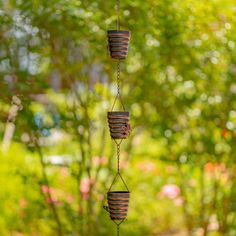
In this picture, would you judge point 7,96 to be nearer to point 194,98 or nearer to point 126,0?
point 126,0

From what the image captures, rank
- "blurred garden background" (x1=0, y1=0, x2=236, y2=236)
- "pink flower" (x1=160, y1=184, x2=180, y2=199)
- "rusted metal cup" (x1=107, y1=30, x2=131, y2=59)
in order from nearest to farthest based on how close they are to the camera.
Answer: "rusted metal cup" (x1=107, y1=30, x2=131, y2=59)
"blurred garden background" (x1=0, y1=0, x2=236, y2=236)
"pink flower" (x1=160, y1=184, x2=180, y2=199)

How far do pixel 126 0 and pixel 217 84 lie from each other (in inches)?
59.1

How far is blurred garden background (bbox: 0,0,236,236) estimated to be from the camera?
5.21 meters

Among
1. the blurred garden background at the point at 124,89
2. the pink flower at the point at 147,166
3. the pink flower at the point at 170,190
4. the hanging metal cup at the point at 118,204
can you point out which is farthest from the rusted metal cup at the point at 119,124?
the pink flower at the point at 147,166

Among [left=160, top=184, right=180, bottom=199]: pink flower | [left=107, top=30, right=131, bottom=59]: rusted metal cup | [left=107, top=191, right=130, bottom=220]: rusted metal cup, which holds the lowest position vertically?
[left=160, top=184, right=180, bottom=199]: pink flower

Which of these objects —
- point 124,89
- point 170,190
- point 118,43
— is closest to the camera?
point 118,43

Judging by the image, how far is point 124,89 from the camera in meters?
6.65

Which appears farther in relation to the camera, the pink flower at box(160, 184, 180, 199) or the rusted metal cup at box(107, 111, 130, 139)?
the pink flower at box(160, 184, 180, 199)

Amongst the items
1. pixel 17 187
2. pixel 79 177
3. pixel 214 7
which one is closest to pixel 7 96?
pixel 79 177

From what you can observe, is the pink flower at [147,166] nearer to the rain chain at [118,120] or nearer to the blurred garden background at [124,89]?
the blurred garden background at [124,89]

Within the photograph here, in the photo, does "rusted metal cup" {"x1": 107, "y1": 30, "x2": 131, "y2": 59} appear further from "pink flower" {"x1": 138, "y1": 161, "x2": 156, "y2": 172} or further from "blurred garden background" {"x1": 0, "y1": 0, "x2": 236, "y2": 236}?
"pink flower" {"x1": 138, "y1": 161, "x2": 156, "y2": 172}

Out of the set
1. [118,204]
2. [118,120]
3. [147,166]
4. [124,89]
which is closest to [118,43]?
[118,120]

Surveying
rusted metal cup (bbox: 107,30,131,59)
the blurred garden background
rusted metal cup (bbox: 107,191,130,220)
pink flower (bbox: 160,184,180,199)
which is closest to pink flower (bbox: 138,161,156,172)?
pink flower (bbox: 160,184,180,199)

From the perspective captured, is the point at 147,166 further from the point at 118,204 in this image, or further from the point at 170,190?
the point at 118,204
